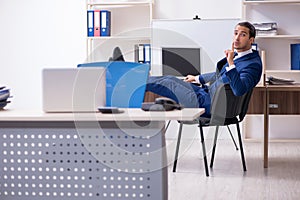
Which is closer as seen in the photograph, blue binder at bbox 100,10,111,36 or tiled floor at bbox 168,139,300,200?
tiled floor at bbox 168,139,300,200

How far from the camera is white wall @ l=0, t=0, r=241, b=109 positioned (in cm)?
688

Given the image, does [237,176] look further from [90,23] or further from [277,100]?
[90,23]

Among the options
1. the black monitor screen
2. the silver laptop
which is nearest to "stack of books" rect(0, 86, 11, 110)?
the silver laptop

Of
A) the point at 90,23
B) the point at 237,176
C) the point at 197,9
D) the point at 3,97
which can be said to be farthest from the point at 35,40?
the point at 3,97

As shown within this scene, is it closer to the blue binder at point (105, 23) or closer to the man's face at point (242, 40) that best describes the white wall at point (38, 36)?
the blue binder at point (105, 23)

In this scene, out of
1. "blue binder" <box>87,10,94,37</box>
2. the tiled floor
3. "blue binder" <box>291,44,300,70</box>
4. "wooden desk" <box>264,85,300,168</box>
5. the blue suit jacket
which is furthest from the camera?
"blue binder" <box>87,10,94,37</box>

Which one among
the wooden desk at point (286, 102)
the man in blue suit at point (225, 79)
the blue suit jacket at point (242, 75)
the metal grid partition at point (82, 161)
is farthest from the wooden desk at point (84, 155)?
the wooden desk at point (286, 102)

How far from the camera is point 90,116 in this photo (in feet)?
9.11

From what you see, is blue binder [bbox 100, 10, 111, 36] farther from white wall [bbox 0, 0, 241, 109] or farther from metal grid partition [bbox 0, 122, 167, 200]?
metal grid partition [bbox 0, 122, 167, 200]

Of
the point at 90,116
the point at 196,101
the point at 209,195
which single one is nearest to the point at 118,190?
the point at 90,116

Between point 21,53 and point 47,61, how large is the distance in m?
0.36

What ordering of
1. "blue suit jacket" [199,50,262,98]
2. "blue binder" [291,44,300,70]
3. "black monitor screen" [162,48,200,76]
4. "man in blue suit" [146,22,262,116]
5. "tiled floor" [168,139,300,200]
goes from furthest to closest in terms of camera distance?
"blue binder" [291,44,300,70] < "black monitor screen" [162,48,200,76] < "man in blue suit" [146,22,262,116] < "blue suit jacket" [199,50,262,98] < "tiled floor" [168,139,300,200]

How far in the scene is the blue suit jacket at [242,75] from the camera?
4438 mm

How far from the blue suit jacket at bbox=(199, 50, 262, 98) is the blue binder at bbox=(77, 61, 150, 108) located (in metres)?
0.93
